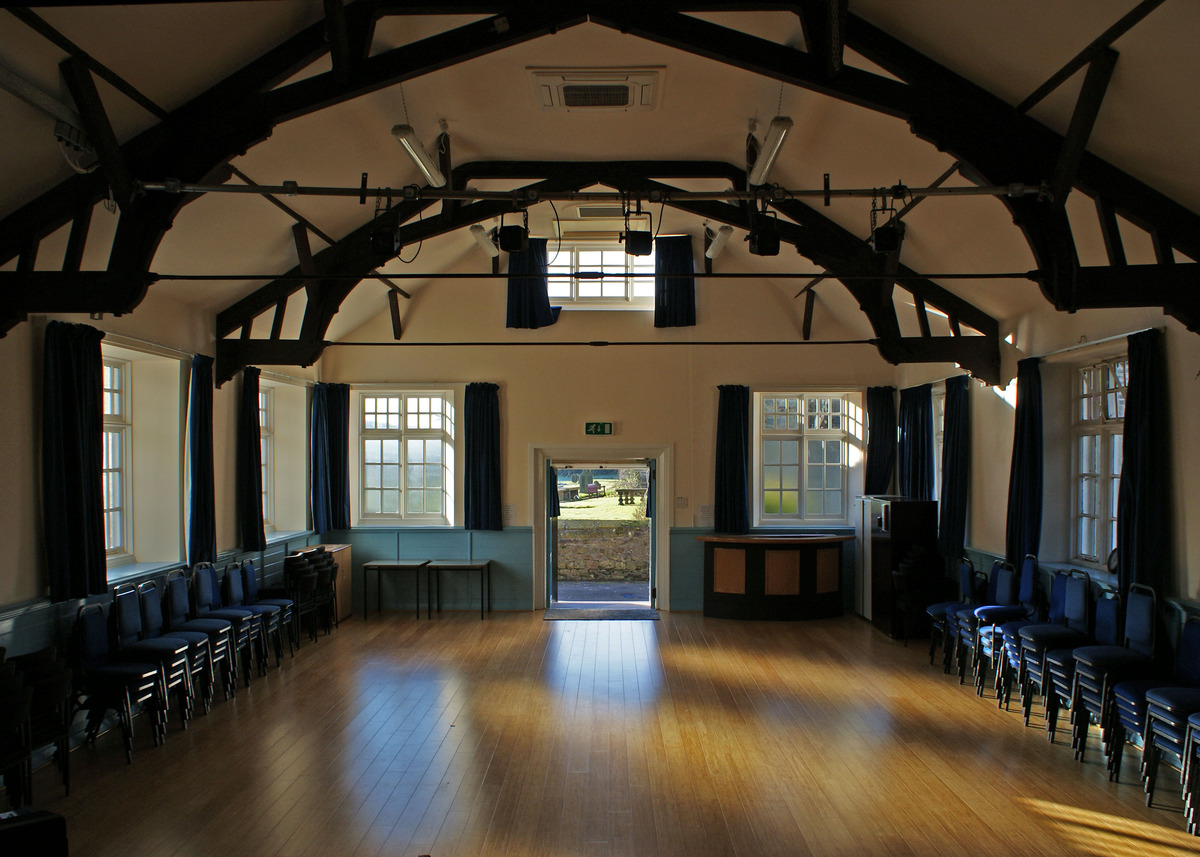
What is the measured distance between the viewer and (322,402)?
10172 millimetres

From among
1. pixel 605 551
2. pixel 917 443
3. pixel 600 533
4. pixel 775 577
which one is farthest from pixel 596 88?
pixel 605 551

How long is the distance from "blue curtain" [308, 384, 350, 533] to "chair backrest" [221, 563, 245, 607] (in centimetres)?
256

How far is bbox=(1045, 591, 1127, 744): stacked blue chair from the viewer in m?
5.30

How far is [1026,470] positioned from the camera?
698 centimetres

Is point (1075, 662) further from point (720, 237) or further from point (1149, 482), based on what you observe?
point (720, 237)

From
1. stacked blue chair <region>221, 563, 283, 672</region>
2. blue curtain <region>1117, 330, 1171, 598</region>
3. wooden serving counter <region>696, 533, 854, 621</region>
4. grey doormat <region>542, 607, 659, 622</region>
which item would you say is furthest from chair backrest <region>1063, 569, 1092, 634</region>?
stacked blue chair <region>221, 563, 283, 672</region>

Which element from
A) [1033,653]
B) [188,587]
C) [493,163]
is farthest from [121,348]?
[1033,653]

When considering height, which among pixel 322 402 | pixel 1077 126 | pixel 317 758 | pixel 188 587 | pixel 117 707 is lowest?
pixel 317 758

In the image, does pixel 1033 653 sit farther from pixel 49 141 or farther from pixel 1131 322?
pixel 49 141

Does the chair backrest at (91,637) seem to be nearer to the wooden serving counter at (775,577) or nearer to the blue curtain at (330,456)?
the blue curtain at (330,456)

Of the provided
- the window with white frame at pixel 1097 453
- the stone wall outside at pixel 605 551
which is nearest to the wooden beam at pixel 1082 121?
the window with white frame at pixel 1097 453

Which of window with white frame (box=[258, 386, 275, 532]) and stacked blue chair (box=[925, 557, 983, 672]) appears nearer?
stacked blue chair (box=[925, 557, 983, 672])

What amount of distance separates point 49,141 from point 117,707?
3.60 metres

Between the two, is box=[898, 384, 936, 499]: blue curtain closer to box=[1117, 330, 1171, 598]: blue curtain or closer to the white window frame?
the white window frame
